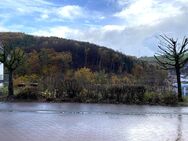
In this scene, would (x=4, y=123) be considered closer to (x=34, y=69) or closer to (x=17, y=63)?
(x=17, y=63)

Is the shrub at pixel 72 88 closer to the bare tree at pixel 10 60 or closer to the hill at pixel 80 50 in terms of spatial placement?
the bare tree at pixel 10 60

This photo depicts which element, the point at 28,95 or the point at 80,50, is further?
the point at 80,50

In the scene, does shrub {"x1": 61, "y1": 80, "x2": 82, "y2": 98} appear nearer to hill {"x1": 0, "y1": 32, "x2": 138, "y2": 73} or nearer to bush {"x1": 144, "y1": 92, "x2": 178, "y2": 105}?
bush {"x1": 144, "y1": 92, "x2": 178, "y2": 105}

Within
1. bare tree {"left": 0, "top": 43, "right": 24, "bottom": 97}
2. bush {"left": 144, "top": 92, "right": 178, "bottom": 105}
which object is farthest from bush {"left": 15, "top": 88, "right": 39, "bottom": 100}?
bush {"left": 144, "top": 92, "right": 178, "bottom": 105}

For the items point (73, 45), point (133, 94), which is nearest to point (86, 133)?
point (133, 94)

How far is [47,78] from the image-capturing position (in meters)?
21.6

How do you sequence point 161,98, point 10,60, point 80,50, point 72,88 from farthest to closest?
1. point 80,50
2. point 10,60
3. point 72,88
4. point 161,98

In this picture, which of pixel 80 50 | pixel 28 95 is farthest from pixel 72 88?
pixel 80 50

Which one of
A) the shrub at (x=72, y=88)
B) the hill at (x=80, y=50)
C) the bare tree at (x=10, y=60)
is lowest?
the shrub at (x=72, y=88)

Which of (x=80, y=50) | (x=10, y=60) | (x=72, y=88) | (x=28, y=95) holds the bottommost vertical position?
(x=28, y=95)

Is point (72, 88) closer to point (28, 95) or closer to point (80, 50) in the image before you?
point (28, 95)

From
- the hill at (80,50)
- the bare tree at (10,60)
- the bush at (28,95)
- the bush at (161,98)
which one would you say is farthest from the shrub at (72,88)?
the hill at (80,50)

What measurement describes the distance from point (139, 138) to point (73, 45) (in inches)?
2993

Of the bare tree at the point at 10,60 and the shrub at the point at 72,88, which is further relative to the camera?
the bare tree at the point at 10,60
